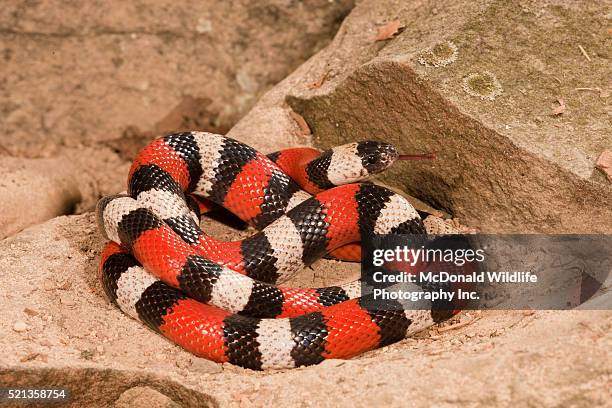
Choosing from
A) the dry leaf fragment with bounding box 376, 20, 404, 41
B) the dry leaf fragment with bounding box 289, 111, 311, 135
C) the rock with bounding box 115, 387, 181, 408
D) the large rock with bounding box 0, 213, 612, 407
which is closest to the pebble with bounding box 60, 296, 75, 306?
the large rock with bounding box 0, 213, 612, 407

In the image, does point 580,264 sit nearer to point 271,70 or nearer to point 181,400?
point 181,400

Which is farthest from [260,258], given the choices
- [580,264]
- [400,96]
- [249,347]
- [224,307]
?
[580,264]

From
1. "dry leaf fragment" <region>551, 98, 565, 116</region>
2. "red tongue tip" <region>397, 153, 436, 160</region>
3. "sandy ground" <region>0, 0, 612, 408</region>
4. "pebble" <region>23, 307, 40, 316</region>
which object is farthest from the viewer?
"red tongue tip" <region>397, 153, 436, 160</region>

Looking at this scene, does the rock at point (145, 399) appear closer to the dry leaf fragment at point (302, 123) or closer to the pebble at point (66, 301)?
the pebble at point (66, 301)

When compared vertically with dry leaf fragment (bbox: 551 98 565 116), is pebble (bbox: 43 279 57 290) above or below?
below

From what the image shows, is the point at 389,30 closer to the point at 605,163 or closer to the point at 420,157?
the point at 420,157

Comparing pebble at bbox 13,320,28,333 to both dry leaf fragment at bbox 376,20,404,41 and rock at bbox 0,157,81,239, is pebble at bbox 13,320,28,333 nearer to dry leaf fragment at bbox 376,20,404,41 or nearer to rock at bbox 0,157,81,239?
rock at bbox 0,157,81,239

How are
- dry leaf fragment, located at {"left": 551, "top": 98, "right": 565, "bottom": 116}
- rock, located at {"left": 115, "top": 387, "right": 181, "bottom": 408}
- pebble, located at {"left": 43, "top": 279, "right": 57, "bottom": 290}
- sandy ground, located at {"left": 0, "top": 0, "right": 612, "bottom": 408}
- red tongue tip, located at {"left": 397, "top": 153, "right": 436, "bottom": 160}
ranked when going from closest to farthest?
1. sandy ground, located at {"left": 0, "top": 0, "right": 612, "bottom": 408}
2. rock, located at {"left": 115, "top": 387, "right": 181, "bottom": 408}
3. pebble, located at {"left": 43, "top": 279, "right": 57, "bottom": 290}
4. dry leaf fragment, located at {"left": 551, "top": 98, "right": 565, "bottom": 116}
5. red tongue tip, located at {"left": 397, "top": 153, "right": 436, "bottom": 160}

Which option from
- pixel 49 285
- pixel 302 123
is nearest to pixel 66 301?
pixel 49 285

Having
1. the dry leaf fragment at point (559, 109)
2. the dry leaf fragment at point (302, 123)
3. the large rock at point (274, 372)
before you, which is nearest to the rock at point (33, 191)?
the large rock at point (274, 372)
